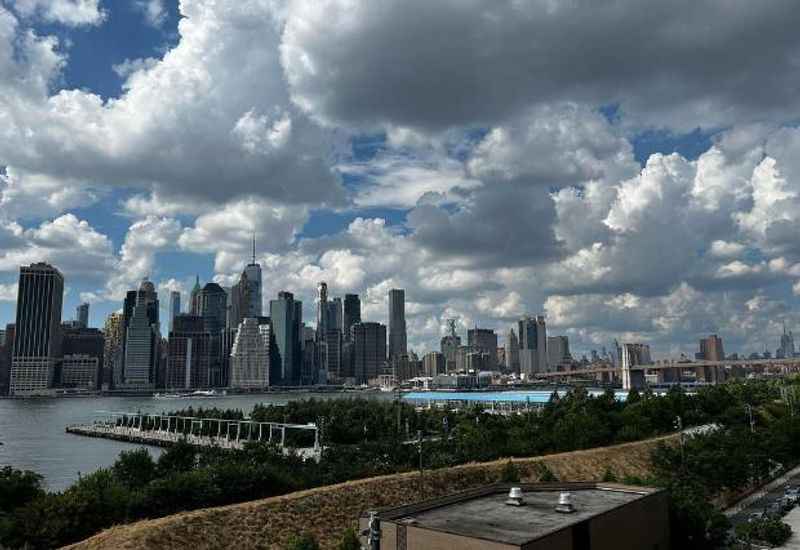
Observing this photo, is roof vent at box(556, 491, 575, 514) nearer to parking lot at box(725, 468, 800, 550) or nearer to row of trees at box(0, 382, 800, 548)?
row of trees at box(0, 382, 800, 548)

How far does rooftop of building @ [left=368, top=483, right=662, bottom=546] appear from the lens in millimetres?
25719

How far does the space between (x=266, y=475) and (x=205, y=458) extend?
894 inches

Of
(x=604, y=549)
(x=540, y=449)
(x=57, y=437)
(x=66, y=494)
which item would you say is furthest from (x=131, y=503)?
(x=57, y=437)

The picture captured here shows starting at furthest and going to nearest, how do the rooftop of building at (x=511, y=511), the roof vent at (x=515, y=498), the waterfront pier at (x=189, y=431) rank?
1. the waterfront pier at (x=189, y=431)
2. the roof vent at (x=515, y=498)
3. the rooftop of building at (x=511, y=511)

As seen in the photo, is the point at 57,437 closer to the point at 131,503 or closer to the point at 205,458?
the point at 205,458

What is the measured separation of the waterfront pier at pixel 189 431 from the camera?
104625 mm

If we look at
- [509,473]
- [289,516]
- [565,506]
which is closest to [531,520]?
[565,506]

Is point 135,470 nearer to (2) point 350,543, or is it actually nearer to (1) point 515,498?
(2) point 350,543

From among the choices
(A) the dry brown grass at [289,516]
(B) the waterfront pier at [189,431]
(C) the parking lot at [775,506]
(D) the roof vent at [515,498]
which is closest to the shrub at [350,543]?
(A) the dry brown grass at [289,516]

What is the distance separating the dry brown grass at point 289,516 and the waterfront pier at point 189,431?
46.7 metres

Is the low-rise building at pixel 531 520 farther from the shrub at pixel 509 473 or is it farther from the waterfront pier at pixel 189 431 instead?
the waterfront pier at pixel 189 431

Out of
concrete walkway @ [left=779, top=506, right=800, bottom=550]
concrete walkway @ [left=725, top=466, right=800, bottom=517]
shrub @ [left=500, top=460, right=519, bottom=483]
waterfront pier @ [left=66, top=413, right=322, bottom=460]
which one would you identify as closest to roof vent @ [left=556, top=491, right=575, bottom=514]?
concrete walkway @ [left=779, top=506, right=800, bottom=550]

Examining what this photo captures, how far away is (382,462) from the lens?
6156cm

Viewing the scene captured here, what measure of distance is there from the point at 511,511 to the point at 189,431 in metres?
104
